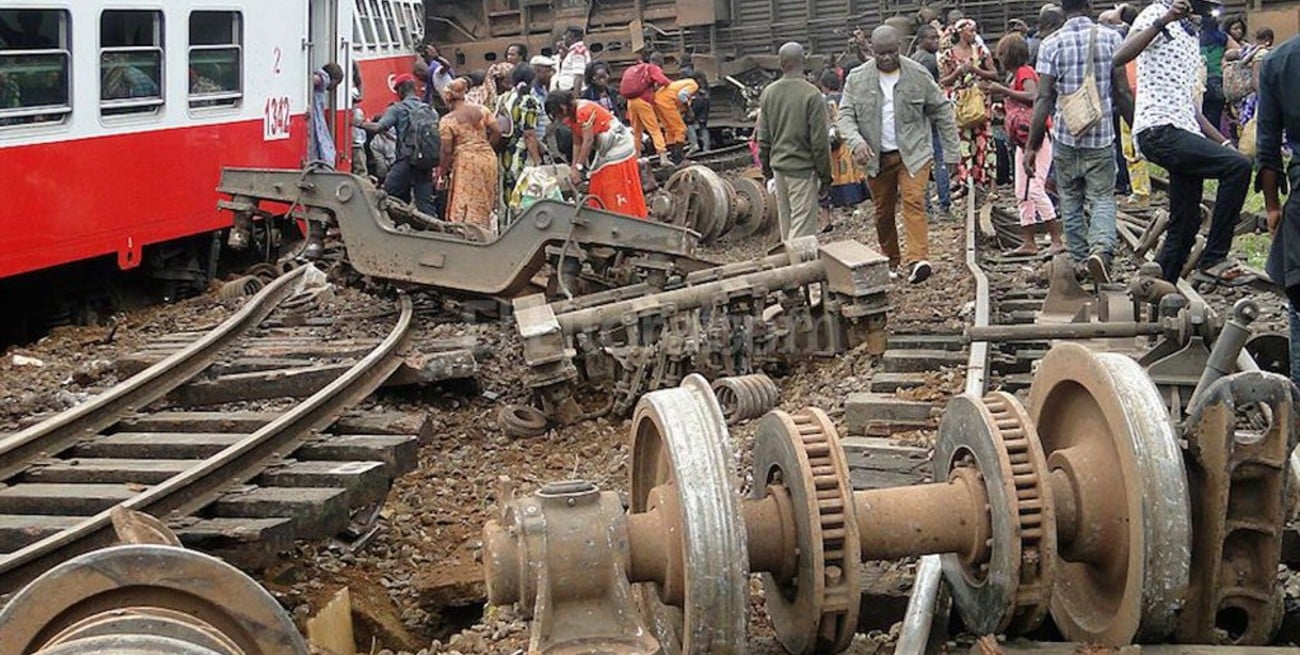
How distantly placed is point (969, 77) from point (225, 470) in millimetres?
9265

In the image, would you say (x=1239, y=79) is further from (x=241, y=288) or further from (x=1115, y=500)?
(x=1115, y=500)

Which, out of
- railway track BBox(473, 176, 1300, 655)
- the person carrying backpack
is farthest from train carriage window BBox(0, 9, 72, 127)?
railway track BBox(473, 176, 1300, 655)

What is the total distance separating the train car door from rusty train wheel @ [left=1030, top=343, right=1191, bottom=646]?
477 inches

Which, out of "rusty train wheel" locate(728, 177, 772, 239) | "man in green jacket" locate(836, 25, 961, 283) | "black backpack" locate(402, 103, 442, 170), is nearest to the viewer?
"man in green jacket" locate(836, 25, 961, 283)

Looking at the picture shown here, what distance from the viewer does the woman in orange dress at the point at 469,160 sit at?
11.9m

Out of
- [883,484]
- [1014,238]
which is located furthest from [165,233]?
[883,484]

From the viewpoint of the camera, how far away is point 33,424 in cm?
720

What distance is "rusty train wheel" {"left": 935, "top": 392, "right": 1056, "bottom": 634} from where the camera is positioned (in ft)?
11.1

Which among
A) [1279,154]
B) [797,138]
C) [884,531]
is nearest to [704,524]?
[884,531]

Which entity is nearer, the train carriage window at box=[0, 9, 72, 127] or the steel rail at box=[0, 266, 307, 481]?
the steel rail at box=[0, 266, 307, 481]

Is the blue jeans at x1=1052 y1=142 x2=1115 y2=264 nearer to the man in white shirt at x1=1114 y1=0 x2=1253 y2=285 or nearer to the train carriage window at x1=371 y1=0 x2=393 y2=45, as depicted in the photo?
the man in white shirt at x1=1114 y1=0 x2=1253 y2=285

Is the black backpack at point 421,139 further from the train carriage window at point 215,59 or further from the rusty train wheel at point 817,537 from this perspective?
the rusty train wheel at point 817,537

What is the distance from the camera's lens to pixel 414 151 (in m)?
13.5

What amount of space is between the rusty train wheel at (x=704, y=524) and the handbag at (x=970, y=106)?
10726mm
